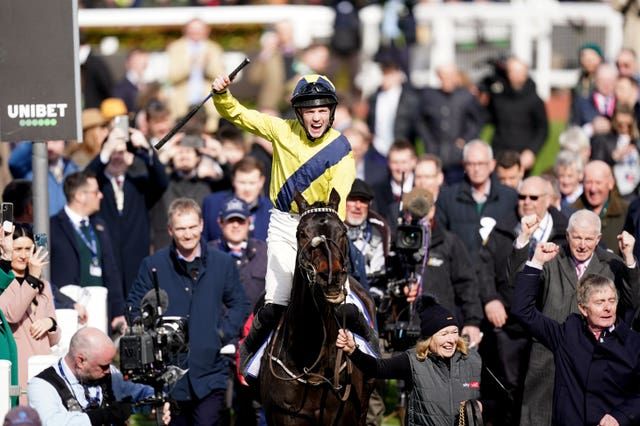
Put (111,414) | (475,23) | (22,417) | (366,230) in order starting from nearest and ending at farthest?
1. (22,417)
2. (111,414)
3. (366,230)
4. (475,23)

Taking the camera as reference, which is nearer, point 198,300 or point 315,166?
point 315,166

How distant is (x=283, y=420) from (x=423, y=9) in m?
15.2

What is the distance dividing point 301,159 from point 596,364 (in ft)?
8.01

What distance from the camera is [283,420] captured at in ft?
33.6

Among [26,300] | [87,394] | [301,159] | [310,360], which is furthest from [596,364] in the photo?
[26,300]

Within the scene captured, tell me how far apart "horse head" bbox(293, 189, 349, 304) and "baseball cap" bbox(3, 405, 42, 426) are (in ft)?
6.19

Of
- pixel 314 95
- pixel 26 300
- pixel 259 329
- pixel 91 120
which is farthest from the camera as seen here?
pixel 91 120

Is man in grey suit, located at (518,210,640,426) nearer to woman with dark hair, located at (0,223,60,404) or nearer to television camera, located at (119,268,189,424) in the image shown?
television camera, located at (119,268,189,424)

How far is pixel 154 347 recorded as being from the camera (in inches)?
416

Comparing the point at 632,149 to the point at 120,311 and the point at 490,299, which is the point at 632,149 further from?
the point at 120,311

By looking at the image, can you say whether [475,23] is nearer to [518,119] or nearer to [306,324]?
[518,119]

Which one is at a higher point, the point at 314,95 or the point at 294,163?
the point at 314,95

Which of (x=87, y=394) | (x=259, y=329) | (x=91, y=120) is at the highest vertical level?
(x=91, y=120)

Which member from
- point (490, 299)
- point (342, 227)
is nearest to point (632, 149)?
point (490, 299)
